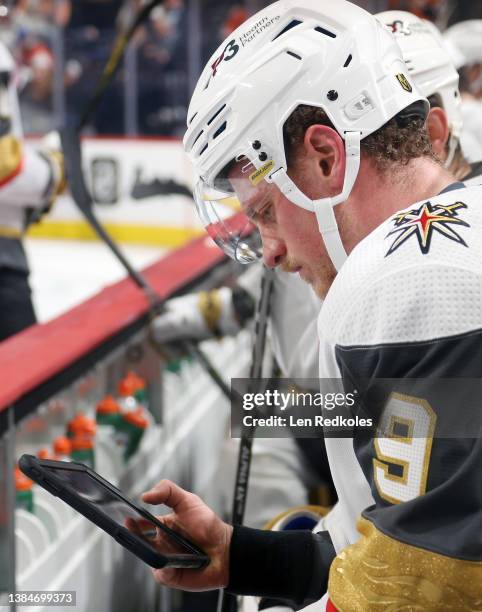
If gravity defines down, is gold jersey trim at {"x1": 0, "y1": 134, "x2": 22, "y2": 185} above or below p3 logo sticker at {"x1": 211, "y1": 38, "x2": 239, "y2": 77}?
above

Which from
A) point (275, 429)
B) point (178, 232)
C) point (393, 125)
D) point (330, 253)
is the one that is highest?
point (178, 232)

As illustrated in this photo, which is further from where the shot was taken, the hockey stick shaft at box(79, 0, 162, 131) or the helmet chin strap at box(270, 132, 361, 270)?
the hockey stick shaft at box(79, 0, 162, 131)

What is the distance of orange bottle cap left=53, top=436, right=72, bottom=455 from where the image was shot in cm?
169

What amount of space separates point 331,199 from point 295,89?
11 centimetres

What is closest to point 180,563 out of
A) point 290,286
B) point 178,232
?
point 290,286

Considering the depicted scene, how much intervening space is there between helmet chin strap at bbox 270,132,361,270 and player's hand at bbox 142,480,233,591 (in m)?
0.30

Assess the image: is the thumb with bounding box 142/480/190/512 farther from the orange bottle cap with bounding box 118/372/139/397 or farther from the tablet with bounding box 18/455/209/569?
the orange bottle cap with bounding box 118/372/139/397

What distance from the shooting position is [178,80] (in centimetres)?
750

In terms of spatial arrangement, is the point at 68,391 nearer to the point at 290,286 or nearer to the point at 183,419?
the point at 290,286

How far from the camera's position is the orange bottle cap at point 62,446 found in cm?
169

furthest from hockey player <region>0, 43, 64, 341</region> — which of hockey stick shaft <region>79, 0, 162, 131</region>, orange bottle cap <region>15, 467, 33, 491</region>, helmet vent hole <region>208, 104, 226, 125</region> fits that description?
helmet vent hole <region>208, 104, 226, 125</region>

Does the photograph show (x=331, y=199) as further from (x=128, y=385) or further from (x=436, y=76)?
(x=128, y=385)

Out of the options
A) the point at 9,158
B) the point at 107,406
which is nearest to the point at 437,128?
the point at 107,406

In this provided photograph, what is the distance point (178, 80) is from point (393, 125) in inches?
271
